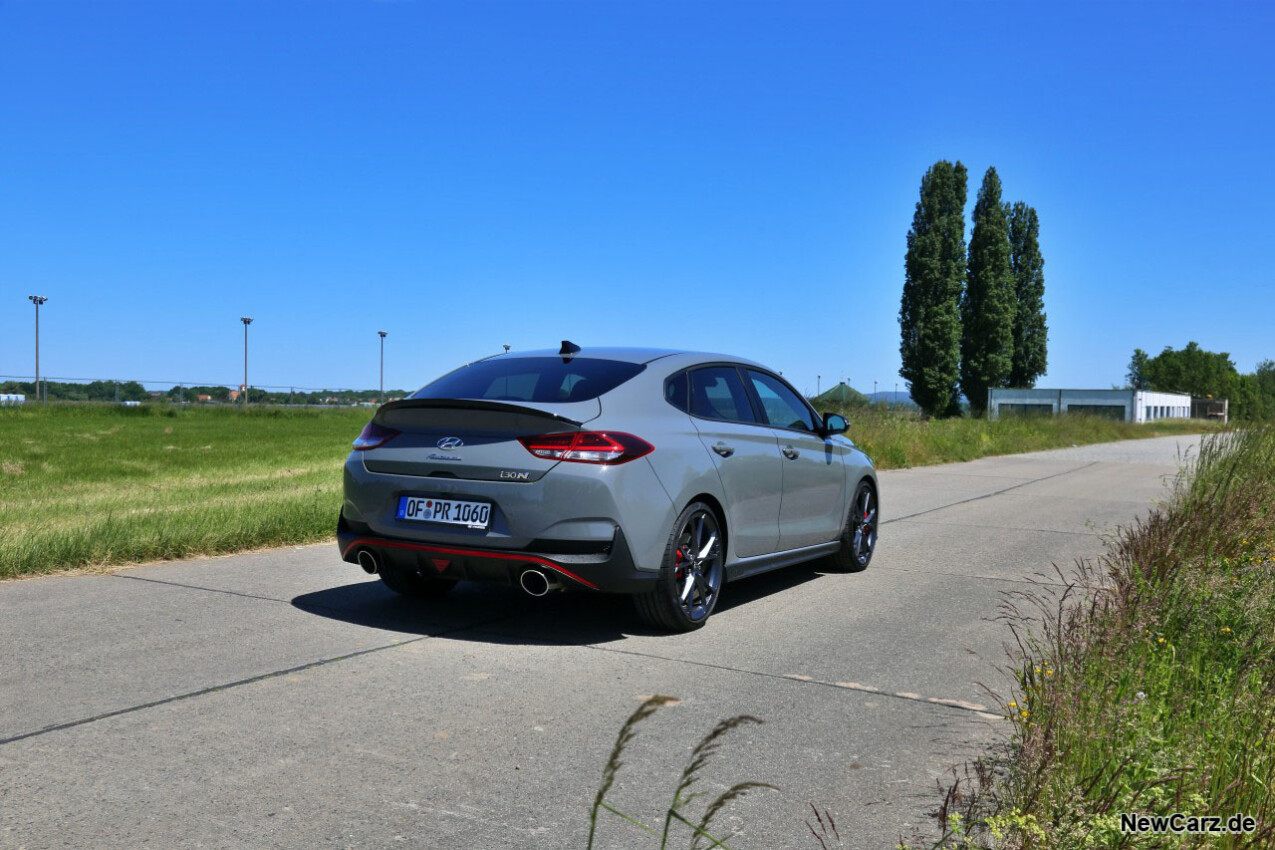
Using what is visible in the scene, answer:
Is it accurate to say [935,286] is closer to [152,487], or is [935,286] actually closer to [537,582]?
[152,487]

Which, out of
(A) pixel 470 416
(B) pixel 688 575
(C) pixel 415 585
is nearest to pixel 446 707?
(A) pixel 470 416

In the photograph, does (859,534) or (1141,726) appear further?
(859,534)

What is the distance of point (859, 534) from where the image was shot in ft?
Result: 29.0

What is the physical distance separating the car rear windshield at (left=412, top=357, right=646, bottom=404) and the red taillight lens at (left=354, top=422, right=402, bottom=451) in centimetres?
25

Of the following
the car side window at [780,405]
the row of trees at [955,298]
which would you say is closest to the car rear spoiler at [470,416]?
the car side window at [780,405]

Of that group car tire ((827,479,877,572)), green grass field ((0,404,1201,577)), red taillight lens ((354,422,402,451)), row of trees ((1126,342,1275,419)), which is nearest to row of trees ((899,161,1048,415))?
green grass field ((0,404,1201,577))

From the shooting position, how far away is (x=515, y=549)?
5730mm

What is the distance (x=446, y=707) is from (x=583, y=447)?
5.39ft

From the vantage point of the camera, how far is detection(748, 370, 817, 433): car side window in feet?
25.0

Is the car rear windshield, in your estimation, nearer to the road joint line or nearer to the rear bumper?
the rear bumper

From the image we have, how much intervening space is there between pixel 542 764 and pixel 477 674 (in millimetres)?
1313

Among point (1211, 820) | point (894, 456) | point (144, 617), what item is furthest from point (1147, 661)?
point (894, 456)

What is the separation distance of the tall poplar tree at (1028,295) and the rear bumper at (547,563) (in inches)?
2876

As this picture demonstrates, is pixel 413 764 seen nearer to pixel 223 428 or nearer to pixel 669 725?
pixel 669 725
